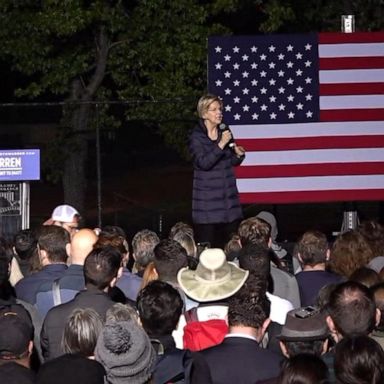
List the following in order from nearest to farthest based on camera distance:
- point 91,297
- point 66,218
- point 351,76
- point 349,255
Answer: point 91,297
point 349,255
point 66,218
point 351,76

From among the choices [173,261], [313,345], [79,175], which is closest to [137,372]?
[313,345]

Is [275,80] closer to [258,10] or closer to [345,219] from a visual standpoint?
[345,219]

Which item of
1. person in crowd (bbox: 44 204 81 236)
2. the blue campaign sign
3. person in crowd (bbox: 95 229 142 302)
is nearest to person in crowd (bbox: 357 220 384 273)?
person in crowd (bbox: 95 229 142 302)

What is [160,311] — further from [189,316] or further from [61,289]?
[61,289]

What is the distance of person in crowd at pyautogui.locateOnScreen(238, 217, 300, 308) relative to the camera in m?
8.09

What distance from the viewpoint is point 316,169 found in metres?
13.6

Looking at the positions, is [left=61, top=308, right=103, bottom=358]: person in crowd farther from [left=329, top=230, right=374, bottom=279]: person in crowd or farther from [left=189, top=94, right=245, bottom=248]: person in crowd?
[left=189, top=94, right=245, bottom=248]: person in crowd

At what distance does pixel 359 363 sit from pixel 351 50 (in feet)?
28.7

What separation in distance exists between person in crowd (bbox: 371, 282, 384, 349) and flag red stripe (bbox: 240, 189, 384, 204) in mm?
6506

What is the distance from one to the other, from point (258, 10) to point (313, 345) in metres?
14.2

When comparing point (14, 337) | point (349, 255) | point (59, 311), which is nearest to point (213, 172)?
point (349, 255)

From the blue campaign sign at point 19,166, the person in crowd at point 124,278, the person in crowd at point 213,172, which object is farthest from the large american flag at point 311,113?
the person in crowd at point 124,278

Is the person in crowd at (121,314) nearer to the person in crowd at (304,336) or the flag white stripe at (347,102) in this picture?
the person in crowd at (304,336)

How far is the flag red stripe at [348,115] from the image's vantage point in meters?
13.6
